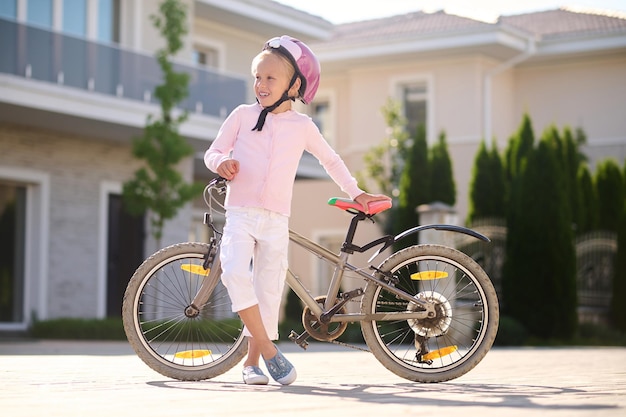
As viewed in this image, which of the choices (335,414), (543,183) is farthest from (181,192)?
(335,414)

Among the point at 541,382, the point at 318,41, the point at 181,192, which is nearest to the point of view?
the point at 541,382

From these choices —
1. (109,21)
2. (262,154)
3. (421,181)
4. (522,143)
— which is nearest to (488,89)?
(522,143)

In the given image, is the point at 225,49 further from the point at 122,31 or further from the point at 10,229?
the point at 10,229

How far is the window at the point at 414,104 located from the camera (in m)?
29.6

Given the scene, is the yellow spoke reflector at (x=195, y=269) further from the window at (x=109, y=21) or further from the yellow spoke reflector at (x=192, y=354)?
the window at (x=109, y=21)

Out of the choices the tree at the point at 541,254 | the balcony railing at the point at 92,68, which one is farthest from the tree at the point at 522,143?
the balcony railing at the point at 92,68

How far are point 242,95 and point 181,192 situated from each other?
363cm

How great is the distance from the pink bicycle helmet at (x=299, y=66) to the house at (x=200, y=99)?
11685 millimetres

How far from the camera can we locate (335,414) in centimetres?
434

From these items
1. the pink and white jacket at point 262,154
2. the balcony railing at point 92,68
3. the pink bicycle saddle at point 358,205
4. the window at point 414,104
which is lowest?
the pink bicycle saddle at point 358,205

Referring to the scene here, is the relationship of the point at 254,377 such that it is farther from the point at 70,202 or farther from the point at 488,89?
the point at 488,89

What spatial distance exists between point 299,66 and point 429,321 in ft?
5.00

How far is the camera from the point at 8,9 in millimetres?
18672

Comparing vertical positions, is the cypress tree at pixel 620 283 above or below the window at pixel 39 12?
below
